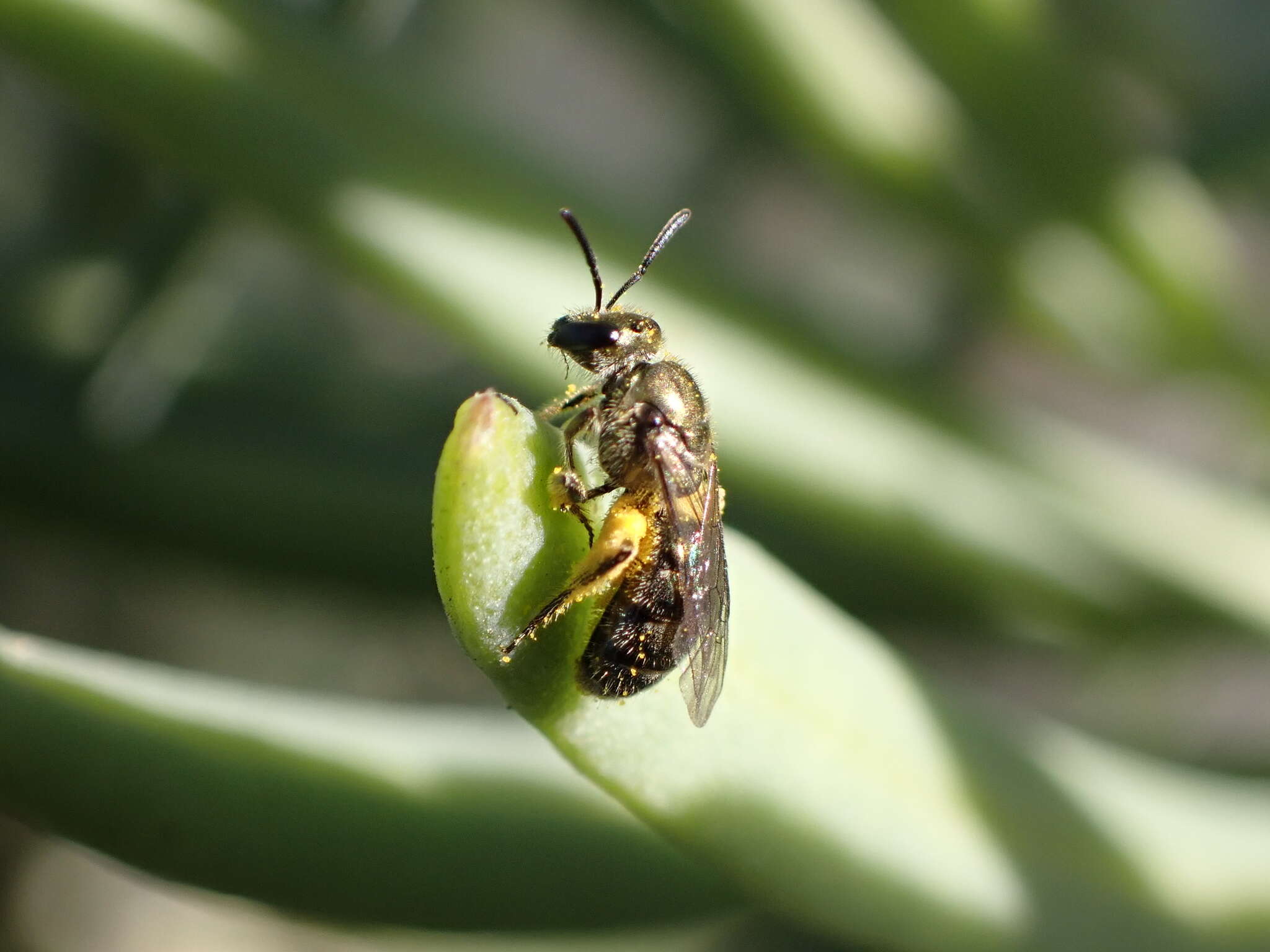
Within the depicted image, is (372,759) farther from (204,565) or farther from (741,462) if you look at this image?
(204,565)

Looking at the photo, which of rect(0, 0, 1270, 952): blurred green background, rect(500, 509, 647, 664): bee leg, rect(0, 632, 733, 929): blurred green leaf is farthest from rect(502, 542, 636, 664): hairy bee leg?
rect(0, 0, 1270, 952): blurred green background

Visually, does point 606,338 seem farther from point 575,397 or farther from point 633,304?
point 633,304

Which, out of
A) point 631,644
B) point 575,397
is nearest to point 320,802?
point 631,644

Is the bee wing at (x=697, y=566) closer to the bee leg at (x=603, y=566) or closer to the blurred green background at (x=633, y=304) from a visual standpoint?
the bee leg at (x=603, y=566)

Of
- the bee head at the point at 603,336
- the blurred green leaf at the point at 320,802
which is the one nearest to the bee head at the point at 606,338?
the bee head at the point at 603,336

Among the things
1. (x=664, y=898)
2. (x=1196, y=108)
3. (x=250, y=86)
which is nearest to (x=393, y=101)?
(x=250, y=86)
